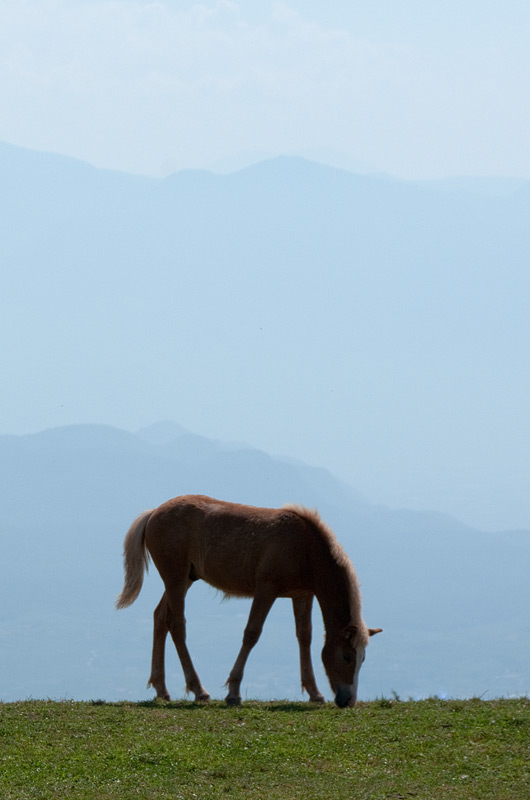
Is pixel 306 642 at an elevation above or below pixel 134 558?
below

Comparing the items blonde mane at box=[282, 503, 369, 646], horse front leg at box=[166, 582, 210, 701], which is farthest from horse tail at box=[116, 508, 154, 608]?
blonde mane at box=[282, 503, 369, 646]

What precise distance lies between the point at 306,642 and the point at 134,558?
123 inches

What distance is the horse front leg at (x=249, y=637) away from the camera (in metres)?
16.8

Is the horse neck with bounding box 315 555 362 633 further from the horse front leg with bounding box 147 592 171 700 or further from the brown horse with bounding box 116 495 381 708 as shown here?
the horse front leg with bounding box 147 592 171 700

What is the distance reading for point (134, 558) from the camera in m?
18.6

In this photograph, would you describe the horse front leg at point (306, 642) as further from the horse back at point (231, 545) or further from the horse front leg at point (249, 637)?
the horse front leg at point (249, 637)

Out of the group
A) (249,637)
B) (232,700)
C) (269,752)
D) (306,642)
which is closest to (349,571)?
(306,642)

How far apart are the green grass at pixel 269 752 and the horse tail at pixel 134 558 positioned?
3.08 meters

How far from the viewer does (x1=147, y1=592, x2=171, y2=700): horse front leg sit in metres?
18.2

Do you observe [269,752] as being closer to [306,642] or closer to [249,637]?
[249,637]

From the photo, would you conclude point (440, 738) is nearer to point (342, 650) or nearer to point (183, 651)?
point (342, 650)

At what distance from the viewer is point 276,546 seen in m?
17.2

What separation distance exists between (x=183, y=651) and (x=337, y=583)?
2898 millimetres

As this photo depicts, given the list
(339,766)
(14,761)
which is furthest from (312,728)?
(14,761)
